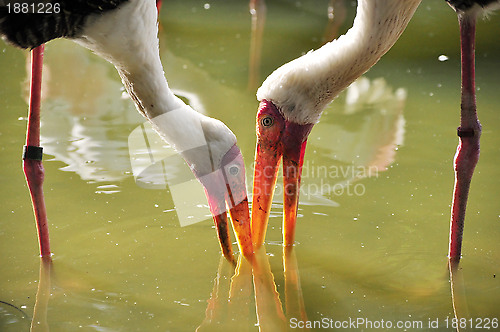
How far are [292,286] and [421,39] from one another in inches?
172

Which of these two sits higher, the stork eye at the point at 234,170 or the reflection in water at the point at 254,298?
the stork eye at the point at 234,170

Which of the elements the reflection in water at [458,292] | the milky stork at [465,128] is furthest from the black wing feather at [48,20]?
the reflection in water at [458,292]

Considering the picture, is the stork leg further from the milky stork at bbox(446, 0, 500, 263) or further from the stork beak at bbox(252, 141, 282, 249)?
the stork beak at bbox(252, 141, 282, 249)

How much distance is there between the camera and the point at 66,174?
4.36 metres

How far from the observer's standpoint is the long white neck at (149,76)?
3.10m

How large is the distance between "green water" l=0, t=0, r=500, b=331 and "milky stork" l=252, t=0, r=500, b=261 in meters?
0.31

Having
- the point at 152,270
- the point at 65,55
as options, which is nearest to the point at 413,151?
the point at 152,270

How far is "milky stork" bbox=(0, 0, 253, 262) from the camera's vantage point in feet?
9.89

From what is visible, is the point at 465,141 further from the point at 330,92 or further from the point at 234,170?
the point at 234,170

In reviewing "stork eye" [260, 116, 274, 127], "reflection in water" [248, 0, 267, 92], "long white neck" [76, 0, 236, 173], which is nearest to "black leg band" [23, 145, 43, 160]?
"long white neck" [76, 0, 236, 173]

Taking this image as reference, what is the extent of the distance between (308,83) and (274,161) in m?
0.41

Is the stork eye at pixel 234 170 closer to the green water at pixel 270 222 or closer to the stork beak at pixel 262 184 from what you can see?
the stork beak at pixel 262 184

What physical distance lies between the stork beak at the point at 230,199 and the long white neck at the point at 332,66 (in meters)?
0.33

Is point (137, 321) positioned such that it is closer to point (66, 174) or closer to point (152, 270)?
point (152, 270)
